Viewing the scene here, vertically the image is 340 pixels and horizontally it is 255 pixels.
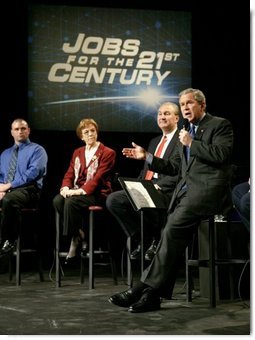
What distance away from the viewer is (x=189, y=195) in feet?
12.1

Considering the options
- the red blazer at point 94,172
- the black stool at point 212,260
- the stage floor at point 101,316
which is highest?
the red blazer at point 94,172

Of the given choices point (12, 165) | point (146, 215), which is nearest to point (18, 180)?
point (12, 165)

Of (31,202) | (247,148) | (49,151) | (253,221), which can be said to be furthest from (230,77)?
(253,221)

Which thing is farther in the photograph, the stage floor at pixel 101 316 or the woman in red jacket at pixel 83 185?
the woman in red jacket at pixel 83 185

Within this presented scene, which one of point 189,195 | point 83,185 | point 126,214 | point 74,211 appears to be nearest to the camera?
point 189,195

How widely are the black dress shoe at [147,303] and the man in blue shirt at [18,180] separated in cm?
199

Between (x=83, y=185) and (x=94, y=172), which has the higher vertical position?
(x=94, y=172)

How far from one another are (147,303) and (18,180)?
7.45 ft

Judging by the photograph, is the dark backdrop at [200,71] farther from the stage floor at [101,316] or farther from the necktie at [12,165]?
the stage floor at [101,316]

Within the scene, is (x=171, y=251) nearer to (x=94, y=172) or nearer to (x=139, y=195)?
(x=139, y=195)

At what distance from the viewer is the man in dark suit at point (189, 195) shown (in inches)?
140

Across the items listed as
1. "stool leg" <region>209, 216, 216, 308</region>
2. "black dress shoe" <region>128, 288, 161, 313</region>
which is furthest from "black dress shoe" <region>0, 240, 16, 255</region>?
"stool leg" <region>209, 216, 216, 308</region>

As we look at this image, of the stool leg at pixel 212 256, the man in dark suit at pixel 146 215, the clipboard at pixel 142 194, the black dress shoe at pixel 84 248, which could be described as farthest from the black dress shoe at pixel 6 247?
the stool leg at pixel 212 256

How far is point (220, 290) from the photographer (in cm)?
412
